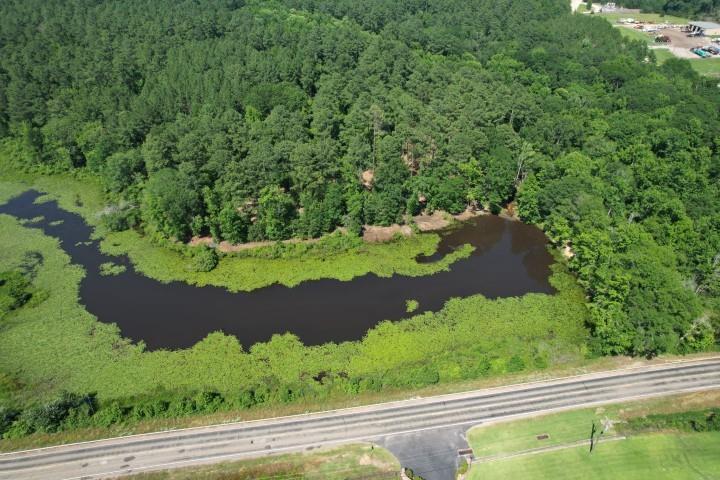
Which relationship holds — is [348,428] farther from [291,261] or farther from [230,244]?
[230,244]

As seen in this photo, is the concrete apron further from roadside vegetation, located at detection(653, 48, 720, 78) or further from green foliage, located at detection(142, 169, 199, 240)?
roadside vegetation, located at detection(653, 48, 720, 78)

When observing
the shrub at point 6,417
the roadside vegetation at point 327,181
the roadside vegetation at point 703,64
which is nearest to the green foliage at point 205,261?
the roadside vegetation at point 327,181

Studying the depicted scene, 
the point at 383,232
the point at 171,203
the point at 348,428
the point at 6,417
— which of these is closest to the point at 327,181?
the point at 383,232

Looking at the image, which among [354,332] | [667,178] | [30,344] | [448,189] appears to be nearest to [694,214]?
[667,178]

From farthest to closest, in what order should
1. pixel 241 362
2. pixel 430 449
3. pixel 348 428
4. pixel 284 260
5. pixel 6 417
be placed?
1. pixel 284 260
2. pixel 241 362
3. pixel 6 417
4. pixel 348 428
5. pixel 430 449

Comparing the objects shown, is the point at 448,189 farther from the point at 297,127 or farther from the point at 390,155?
the point at 297,127

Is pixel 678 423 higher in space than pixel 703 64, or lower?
lower

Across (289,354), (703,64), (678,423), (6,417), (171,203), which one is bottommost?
(6,417)

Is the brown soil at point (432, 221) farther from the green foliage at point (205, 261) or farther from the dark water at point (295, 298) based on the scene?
the green foliage at point (205, 261)
